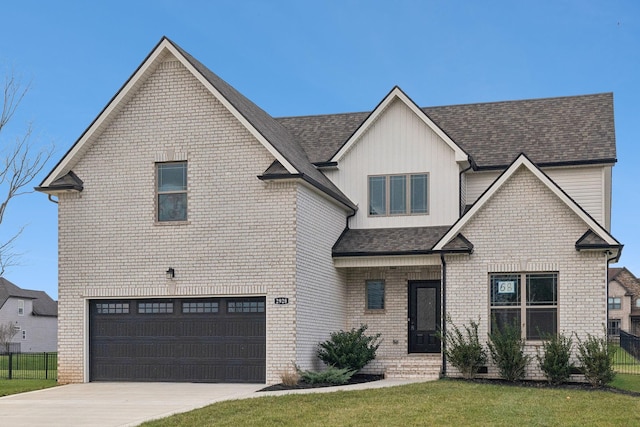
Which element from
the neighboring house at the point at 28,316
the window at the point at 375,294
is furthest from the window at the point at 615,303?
the window at the point at 375,294

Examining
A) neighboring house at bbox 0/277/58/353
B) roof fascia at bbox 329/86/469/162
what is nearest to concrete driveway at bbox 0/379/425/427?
roof fascia at bbox 329/86/469/162

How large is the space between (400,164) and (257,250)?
6.24 metres

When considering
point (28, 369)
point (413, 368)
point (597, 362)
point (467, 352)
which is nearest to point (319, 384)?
point (413, 368)

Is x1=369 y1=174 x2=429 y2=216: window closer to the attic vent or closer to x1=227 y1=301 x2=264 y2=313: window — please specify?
x1=227 y1=301 x2=264 y2=313: window

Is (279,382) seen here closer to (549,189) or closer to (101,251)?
(101,251)

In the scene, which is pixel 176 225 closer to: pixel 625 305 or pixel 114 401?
pixel 114 401

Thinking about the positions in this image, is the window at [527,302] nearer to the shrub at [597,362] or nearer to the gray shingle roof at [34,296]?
the shrub at [597,362]

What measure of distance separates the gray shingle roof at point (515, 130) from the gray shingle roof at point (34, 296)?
174 ft

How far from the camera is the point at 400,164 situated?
83.9ft

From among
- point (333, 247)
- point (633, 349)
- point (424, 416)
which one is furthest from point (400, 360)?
point (633, 349)

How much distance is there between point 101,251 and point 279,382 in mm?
6209

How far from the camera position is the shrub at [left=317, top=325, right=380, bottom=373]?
22.6m

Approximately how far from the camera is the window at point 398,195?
83.4 ft

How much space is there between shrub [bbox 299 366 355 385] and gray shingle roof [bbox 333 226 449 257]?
13.7 ft
